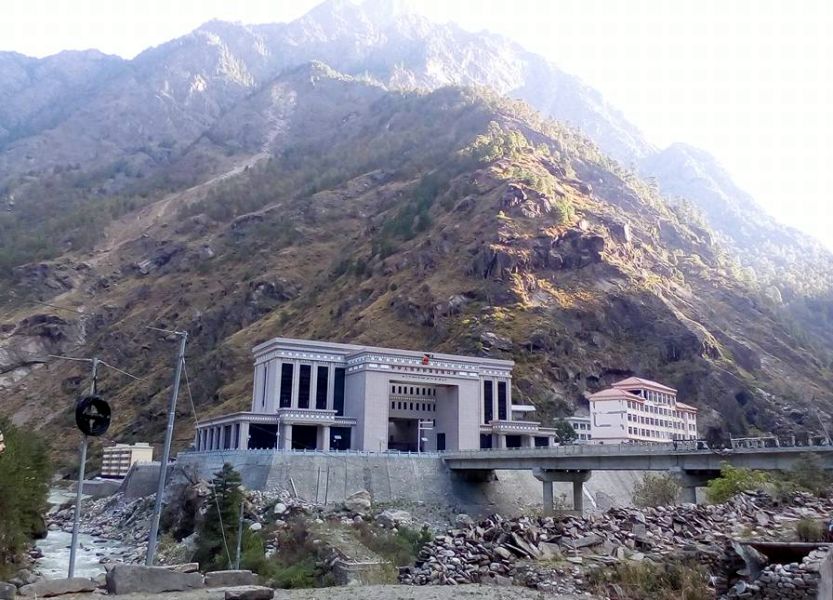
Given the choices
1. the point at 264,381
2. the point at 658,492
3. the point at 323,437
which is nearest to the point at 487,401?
the point at 323,437

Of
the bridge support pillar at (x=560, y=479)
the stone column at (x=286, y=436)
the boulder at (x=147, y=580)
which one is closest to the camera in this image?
the boulder at (x=147, y=580)

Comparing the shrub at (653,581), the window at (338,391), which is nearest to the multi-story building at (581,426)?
the window at (338,391)

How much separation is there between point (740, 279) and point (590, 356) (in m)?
63.3

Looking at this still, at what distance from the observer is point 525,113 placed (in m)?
169

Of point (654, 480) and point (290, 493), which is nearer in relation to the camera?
point (290, 493)

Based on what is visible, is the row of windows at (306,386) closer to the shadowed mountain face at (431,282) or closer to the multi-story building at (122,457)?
the shadowed mountain face at (431,282)

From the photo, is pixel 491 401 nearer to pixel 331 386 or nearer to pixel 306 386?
pixel 331 386

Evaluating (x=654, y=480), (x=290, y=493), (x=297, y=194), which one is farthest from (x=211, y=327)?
(x=654, y=480)

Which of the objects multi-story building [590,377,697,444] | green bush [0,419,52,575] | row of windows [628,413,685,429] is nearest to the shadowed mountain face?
multi-story building [590,377,697,444]

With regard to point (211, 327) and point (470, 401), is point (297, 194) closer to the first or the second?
point (211, 327)

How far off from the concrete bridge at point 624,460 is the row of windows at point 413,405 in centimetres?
1335

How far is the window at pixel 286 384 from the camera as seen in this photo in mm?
63750

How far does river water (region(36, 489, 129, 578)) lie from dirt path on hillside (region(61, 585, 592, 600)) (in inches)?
901

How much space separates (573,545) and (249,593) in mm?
Answer: 10118
